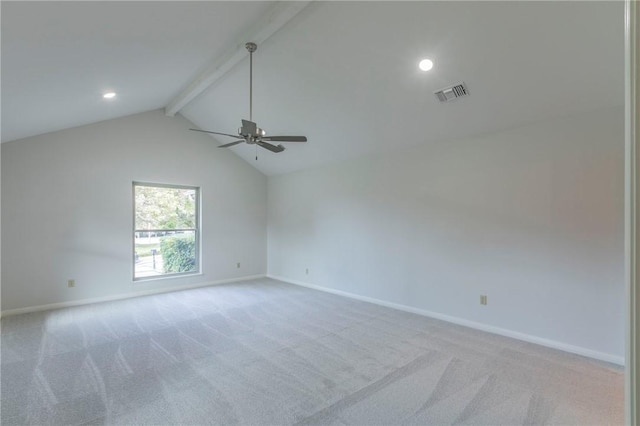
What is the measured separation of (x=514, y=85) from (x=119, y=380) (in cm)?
457

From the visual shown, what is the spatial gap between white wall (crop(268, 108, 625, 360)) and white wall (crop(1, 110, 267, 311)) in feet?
8.39

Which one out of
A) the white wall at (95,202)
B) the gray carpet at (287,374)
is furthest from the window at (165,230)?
the gray carpet at (287,374)

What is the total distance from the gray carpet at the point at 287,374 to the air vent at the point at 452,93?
273 centimetres

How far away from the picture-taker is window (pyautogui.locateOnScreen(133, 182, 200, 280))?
5.66 meters

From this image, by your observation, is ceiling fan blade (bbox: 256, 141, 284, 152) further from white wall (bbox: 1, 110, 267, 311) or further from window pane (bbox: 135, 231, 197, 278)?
window pane (bbox: 135, 231, 197, 278)

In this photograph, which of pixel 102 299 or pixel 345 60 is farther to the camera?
pixel 102 299

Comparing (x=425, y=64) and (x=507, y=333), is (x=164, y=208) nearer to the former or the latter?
(x=425, y=64)

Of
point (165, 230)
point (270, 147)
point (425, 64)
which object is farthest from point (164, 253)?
point (425, 64)

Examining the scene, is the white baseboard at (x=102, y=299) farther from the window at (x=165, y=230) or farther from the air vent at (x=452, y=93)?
the air vent at (x=452, y=93)

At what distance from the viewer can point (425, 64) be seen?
3.16 metres

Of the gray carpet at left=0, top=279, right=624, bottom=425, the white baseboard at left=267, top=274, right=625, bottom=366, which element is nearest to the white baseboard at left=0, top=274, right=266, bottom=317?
the gray carpet at left=0, top=279, right=624, bottom=425

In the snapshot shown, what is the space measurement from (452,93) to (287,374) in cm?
331

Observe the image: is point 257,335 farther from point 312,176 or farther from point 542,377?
point 312,176
